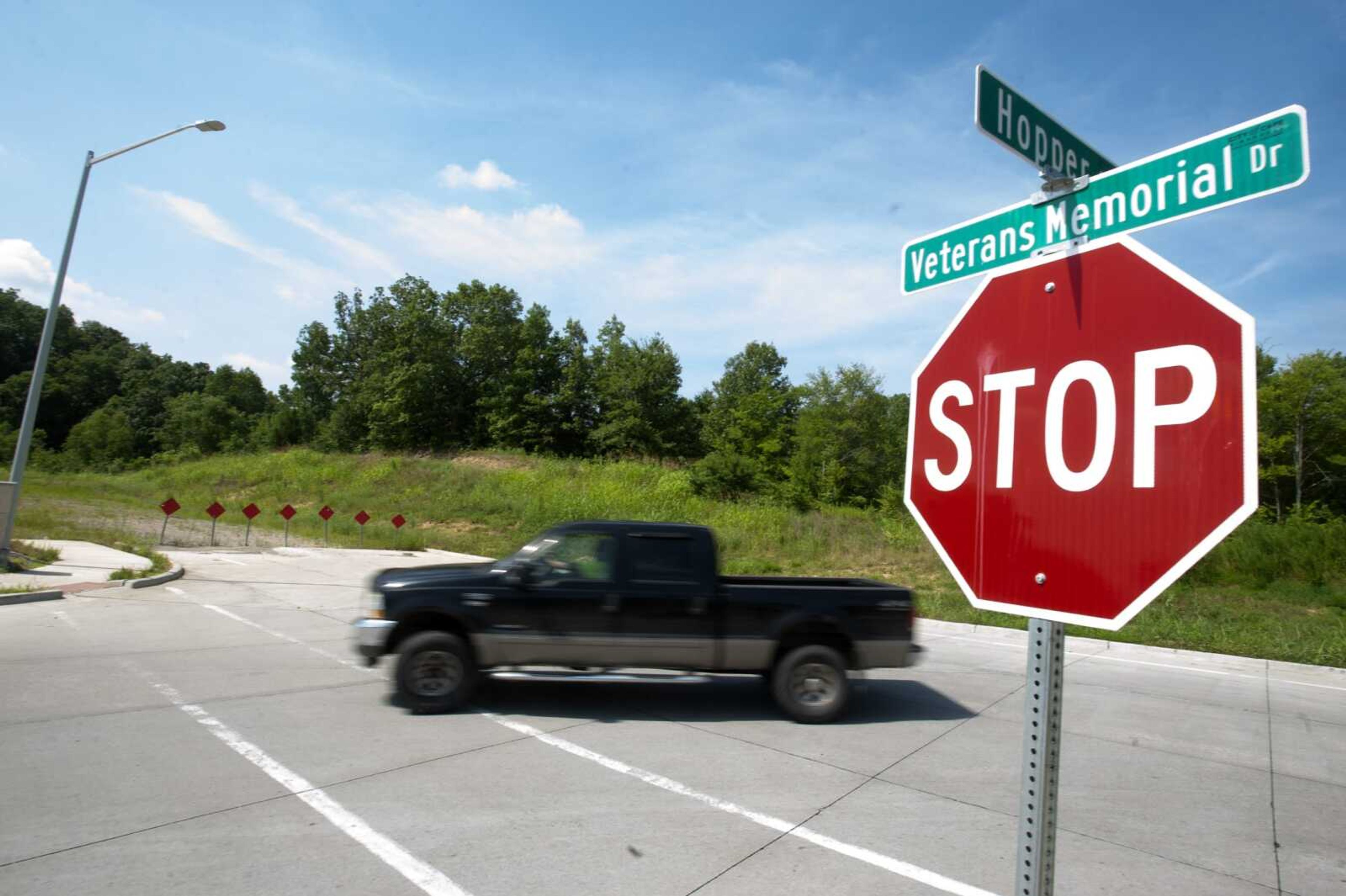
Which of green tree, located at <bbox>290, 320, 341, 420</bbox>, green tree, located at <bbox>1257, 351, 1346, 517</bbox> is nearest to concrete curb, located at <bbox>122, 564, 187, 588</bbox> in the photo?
green tree, located at <bbox>1257, 351, 1346, 517</bbox>

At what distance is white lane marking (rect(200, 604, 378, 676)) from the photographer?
30.0 feet

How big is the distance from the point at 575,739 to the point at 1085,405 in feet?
18.1

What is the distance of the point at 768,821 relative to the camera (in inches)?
195

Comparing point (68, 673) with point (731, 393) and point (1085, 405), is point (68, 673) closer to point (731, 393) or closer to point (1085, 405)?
point (1085, 405)

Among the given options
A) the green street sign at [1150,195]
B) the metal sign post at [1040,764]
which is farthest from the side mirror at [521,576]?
the metal sign post at [1040,764]

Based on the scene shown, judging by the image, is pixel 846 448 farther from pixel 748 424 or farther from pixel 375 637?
pixel 375 637

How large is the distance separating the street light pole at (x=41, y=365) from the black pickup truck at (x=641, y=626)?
42.9 ft

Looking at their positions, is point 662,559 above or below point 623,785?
above

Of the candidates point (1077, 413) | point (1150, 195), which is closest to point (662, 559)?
point (1077, 413)

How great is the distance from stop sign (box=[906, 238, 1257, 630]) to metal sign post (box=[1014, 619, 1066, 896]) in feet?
0.39

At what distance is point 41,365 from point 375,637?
14.5 m

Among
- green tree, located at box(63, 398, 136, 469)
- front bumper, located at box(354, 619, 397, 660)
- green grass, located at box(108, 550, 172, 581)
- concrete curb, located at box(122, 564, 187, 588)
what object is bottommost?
concrete curb, located at box(122, 564, 187, 588)

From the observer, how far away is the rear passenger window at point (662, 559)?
770cm

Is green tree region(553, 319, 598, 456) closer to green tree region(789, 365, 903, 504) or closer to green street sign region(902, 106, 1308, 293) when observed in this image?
green tree region(789, 365, 903, 504)
